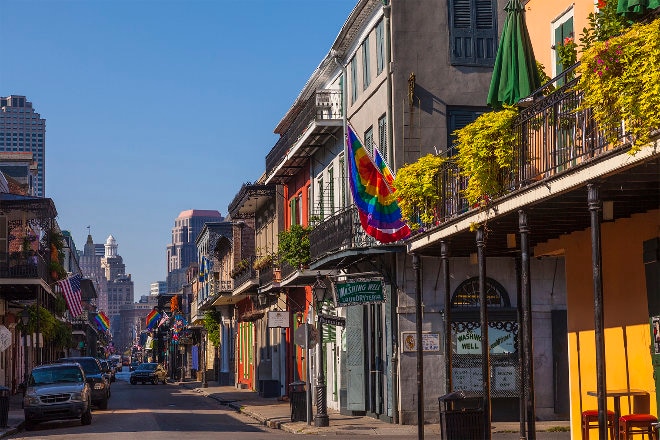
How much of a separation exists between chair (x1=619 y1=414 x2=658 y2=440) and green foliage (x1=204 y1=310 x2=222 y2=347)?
53.9 m

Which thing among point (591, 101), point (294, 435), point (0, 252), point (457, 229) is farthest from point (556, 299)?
point (0, 252)

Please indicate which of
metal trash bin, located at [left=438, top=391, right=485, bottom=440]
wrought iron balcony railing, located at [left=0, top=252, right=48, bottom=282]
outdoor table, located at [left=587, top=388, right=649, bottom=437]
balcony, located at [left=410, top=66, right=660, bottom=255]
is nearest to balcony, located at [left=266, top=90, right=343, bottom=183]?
wrought iron balcony railing, located at [left=0, top=252, right=48, bottom=282]

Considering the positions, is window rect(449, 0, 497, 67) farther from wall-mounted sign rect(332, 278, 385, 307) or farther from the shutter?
the shutter

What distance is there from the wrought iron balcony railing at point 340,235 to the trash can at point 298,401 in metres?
3.32

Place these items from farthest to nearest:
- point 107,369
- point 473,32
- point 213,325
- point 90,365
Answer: point 213,325 → point 107,369 → point 90,365 → point 473,32

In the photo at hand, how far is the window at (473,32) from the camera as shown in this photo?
27.1 meters

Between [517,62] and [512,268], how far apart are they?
435 inches

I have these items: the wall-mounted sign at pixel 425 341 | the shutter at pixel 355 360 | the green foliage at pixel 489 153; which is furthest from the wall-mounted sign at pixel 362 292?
the green foliage at pixel 489 153

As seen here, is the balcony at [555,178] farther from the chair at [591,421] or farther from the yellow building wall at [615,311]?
the chair at [591,421]

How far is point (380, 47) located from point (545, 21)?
29.3ft

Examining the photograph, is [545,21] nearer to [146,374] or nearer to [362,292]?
[362,292]

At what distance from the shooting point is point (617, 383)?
54.0 feet

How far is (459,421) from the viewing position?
16.6 meters

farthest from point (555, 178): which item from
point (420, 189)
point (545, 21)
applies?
point (545, 21)
